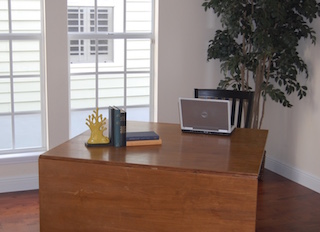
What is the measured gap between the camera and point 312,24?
16.1 feet

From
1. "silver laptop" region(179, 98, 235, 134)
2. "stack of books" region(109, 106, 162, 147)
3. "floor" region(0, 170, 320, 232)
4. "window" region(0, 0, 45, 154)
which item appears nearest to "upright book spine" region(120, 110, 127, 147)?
"stack of books" region(109, 106, 162, 147)

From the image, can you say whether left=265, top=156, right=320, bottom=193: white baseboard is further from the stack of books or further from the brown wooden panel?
the brown wooden panel

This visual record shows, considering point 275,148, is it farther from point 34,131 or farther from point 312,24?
point 34,131

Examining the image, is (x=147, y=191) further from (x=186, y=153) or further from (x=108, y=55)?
(x=108, y=55)

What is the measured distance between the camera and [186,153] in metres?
3.21

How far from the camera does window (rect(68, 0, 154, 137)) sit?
16.2 feet

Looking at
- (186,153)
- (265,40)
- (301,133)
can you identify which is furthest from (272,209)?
(186,153)

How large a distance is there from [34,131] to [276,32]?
2.37m

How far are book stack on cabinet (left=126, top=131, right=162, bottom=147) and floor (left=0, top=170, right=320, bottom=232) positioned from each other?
1165mm

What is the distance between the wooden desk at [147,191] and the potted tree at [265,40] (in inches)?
72.9

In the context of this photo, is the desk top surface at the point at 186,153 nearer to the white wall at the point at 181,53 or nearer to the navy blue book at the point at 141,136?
the navy blue book at the point at 141,136

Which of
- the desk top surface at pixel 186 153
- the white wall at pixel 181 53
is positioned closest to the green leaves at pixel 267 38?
the white wall at pixel 181 53

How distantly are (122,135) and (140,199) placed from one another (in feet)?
1.67

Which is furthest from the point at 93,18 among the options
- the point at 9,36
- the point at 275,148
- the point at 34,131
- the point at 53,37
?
the point at 275,148
